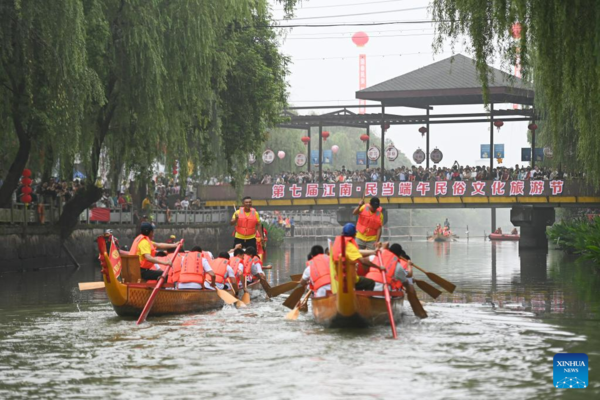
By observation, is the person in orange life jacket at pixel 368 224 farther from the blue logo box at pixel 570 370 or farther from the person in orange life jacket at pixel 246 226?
the blue logo box at pixel 570 370

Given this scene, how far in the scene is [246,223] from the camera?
888 inches

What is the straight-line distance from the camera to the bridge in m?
46.2

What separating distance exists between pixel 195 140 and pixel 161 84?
619 cm

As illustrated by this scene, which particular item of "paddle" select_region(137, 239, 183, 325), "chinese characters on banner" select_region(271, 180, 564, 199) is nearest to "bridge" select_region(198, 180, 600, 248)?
"chinese characters on banner" select_region(271, 180, 564, 199)

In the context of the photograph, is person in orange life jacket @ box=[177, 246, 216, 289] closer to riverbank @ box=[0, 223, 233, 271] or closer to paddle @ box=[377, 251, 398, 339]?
paddle @ box=[377, 251, 398, 339]

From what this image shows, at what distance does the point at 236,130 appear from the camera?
34.0m

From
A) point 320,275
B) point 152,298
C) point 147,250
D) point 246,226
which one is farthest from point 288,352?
point 246,226

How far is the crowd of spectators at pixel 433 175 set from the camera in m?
47.4

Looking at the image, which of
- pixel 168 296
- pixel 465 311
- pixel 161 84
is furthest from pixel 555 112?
pixel 161 84

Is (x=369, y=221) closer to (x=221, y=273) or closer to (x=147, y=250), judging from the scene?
(x=221, y=273)

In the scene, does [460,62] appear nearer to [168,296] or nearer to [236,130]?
[236,130]

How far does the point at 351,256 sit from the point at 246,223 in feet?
24.8

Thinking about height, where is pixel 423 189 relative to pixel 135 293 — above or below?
above

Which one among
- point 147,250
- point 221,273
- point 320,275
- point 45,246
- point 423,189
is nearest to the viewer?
point 320,275
